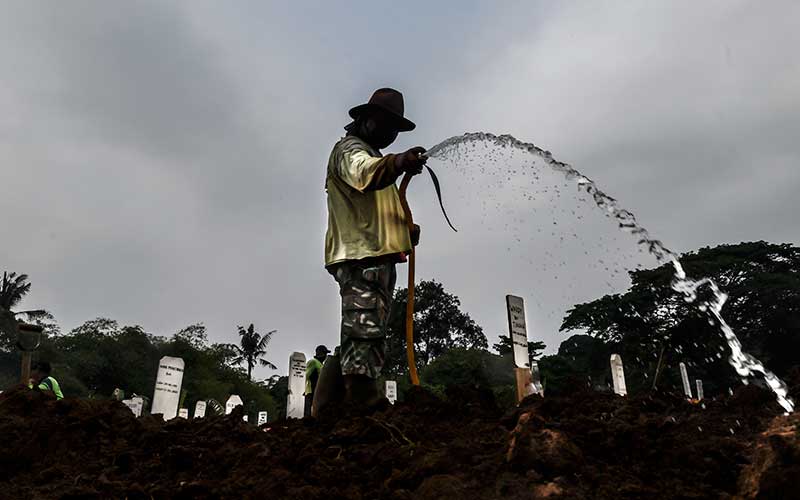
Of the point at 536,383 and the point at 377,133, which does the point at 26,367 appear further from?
the point at 536,383

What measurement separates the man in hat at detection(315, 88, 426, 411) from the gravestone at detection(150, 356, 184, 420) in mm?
6174

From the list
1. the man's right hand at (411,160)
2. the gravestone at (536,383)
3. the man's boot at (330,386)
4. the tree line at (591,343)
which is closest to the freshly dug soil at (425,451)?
the man's boot at (330,386)

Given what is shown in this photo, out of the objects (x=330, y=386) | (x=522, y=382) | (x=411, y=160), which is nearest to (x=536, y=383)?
(x=522, y=382)

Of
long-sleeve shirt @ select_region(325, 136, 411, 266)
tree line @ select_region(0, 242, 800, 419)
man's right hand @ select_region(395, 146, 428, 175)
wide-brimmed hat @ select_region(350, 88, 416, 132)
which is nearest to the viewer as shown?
man's right hand @ select_region(395, 146, 428, 175)

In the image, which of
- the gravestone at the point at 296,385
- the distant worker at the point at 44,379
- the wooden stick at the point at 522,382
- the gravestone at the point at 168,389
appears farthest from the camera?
the gravestone at the point at 296,385

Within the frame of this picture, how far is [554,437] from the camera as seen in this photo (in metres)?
2.11

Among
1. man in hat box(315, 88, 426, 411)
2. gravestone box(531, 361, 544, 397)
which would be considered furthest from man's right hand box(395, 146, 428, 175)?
gravestone box(531, 361, 544, 397)

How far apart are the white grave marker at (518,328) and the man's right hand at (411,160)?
2620 mm

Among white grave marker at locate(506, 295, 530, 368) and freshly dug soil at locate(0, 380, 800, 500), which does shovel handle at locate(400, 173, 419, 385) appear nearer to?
freshly dug soil at locate(0, 380, 800, 500)

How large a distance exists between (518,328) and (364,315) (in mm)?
2539

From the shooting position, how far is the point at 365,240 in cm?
419

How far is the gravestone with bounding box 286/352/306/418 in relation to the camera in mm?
11938

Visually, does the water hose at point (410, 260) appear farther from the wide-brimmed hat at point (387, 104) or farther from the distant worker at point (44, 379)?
the distant worker at point (44, 379)

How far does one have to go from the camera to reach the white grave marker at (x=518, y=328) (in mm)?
5836
